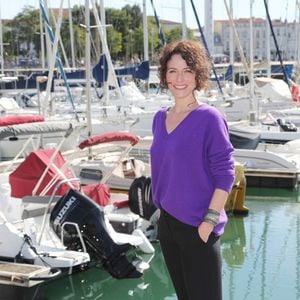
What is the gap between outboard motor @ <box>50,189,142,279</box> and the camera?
17.7ft

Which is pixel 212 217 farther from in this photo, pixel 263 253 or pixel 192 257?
pixel 263 253

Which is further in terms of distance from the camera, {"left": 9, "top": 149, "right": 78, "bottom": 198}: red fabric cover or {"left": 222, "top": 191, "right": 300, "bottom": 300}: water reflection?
{"left": 9, "top": 149, "right": 78, "bottom": 198}: red fabric cover

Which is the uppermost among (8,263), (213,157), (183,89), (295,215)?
(183,89)

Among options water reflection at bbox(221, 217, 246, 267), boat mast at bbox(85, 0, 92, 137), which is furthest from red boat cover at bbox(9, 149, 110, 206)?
boat mast at bbox(85, 0, 92, 137)

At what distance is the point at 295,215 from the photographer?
10070 mm

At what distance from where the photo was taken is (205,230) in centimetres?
251

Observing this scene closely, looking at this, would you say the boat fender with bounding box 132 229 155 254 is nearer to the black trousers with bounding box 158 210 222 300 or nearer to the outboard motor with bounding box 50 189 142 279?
the outboard motor with bounding box 50 189 142 279

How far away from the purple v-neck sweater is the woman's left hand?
34 millimetres

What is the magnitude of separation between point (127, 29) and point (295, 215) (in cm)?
5695

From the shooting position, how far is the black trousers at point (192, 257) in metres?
2.58

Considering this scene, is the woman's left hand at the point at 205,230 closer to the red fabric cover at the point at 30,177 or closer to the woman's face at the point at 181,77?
the woman's face at the point at 181,77

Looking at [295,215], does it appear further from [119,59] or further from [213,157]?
[119,59]

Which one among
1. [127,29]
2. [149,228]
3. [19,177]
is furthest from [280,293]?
[127,29]

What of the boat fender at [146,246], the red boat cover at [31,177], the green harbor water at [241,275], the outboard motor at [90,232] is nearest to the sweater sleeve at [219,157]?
the outboard motor at [90,232]
